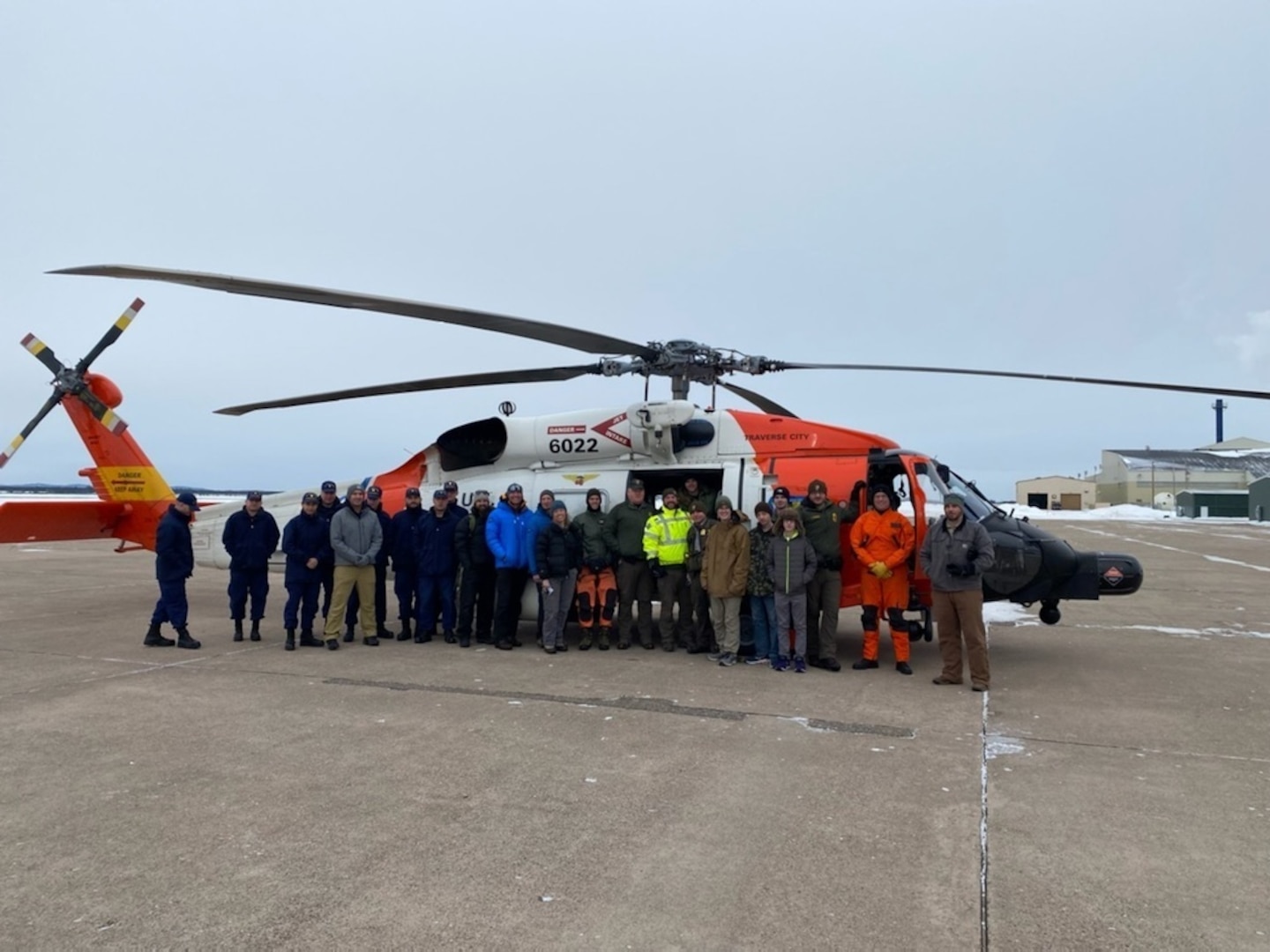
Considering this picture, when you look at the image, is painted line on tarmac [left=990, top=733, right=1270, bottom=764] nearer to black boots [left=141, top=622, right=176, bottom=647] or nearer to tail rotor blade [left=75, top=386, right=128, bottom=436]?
black boots [left=141, top=622, right=176, bottom=647]

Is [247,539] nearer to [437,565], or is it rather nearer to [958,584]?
[437,565]

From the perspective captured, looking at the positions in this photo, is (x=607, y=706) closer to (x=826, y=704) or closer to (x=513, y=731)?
(x=513, y=731)

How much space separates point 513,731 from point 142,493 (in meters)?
8.73

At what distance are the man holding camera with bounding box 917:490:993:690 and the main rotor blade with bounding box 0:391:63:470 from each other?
9998 mm

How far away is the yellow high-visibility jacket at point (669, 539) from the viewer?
8117 millimetres

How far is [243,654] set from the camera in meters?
8.00

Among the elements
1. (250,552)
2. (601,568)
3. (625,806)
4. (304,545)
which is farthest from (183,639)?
(625,806)

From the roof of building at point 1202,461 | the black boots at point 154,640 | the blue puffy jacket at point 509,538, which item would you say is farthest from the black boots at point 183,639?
the roof of building at point 1202,461

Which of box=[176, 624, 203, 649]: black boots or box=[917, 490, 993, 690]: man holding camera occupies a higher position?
box=[917, 490, 993, 690]: man holding camera

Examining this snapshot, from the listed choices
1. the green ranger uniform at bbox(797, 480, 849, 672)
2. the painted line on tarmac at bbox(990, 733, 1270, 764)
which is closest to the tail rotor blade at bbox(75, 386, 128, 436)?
the green ranger uniform at bbox(797, 480, 849, 672)

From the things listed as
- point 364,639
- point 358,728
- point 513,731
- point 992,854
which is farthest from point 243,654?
point 992,854

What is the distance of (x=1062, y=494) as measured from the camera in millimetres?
78688

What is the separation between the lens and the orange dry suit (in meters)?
7.31

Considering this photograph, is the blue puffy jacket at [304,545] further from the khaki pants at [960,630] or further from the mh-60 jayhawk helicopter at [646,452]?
the khaki pants at [960,630]
